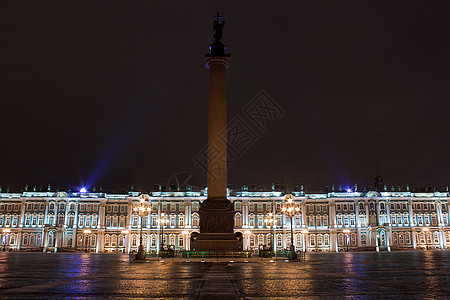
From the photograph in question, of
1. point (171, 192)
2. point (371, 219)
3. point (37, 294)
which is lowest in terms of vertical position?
point (37, 294)

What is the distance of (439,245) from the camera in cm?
8950

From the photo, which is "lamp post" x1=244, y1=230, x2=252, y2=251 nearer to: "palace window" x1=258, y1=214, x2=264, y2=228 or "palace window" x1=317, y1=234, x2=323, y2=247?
A: "palace window" x1=258, y1=214, x2=264, y2=228

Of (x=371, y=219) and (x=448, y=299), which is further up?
(x=371, y=219)

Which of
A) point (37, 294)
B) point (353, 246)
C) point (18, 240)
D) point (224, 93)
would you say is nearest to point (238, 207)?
point (353, 246)

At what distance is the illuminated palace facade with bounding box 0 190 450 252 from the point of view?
286 ft

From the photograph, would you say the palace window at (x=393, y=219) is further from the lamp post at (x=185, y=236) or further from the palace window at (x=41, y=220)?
the palace window at (x=41, y=220)

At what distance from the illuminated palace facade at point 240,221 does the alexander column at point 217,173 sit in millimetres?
53613

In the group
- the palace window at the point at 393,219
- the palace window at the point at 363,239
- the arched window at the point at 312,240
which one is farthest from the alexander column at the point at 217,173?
the palace window at the point at 393,219

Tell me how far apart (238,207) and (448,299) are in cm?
7933

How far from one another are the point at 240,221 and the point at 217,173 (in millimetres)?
54908

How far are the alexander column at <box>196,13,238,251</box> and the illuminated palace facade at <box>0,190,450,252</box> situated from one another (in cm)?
5361

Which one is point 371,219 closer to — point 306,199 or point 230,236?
point 306,199

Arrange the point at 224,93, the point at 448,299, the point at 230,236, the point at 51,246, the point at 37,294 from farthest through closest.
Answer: the point at 51,246, the point at 224,93, the point at 230,236, the point at 37,294, the point at 448,299

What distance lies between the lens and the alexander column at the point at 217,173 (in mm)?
33500
